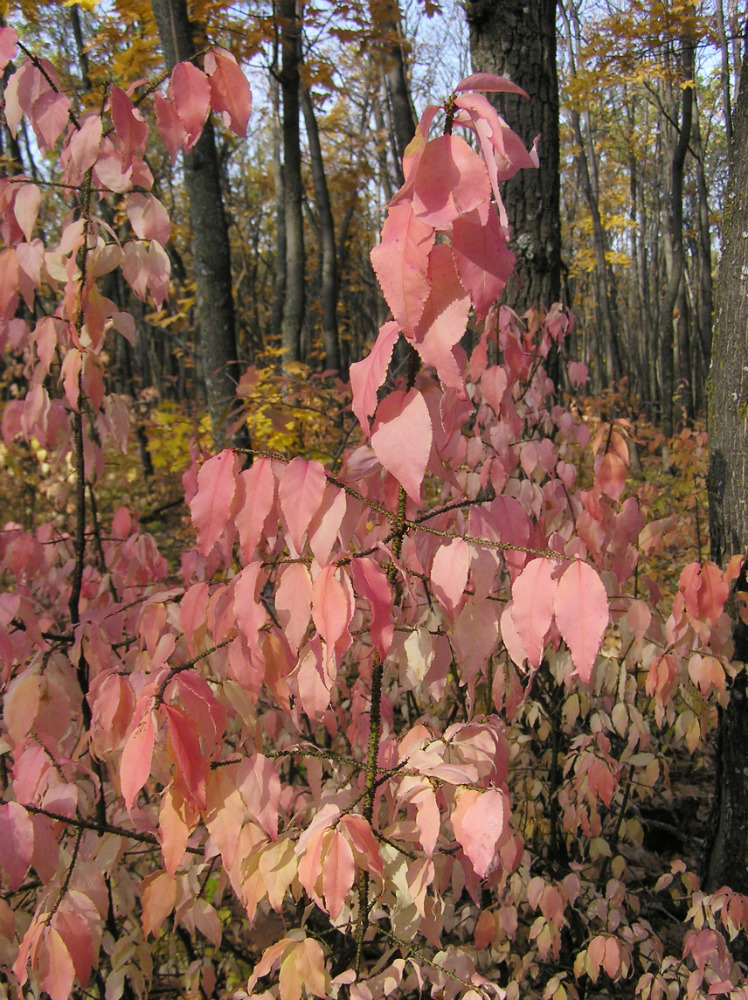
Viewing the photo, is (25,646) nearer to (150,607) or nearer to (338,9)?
(150,607)

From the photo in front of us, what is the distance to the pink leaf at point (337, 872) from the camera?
2.72 ft

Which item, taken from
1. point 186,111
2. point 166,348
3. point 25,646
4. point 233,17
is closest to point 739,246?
point 186,111

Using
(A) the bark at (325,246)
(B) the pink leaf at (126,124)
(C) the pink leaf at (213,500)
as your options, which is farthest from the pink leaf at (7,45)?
(A) the bark at (325,246)

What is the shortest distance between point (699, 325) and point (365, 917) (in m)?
16.9

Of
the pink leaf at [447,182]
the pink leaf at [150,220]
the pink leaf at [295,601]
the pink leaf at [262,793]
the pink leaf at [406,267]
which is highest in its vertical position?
the pink leaf at [150,220]

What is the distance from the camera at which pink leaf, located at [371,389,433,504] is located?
754 mm

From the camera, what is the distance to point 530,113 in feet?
8.46

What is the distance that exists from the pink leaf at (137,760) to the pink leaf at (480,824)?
1.31 feet

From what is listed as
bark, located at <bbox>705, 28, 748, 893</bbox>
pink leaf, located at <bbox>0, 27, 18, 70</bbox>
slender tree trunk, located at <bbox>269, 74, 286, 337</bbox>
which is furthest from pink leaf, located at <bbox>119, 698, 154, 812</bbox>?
slender tree trunk, located at <bbox>269, 74, 286, 337</bbox>

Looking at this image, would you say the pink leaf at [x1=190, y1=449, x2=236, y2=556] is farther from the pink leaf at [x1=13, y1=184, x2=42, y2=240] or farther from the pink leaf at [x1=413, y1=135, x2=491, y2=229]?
the pink leaf at [x1=13, y1=184, x2=42, y2=240]

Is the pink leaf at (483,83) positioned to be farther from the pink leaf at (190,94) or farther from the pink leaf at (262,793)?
the pink leaf at (262,793)

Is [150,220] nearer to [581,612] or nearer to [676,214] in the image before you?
[581,612]

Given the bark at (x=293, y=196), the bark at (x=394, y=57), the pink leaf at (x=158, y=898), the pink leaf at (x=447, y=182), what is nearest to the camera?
the pink leaf at (x=447, y=182)

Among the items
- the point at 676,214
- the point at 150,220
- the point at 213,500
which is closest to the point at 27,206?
the point at 150,220
